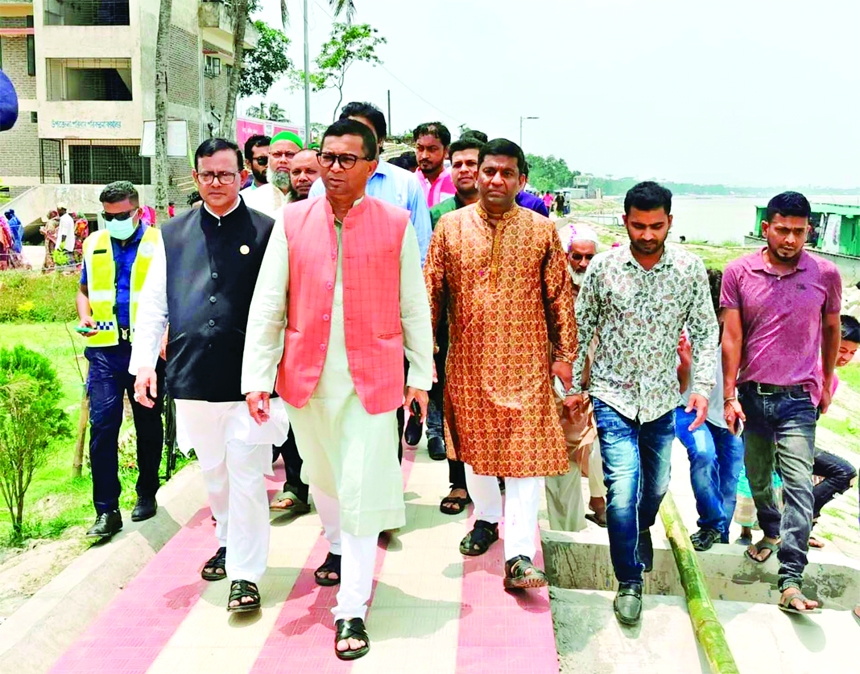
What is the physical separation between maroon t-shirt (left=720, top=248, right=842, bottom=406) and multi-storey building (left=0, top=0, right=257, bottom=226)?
27680 millimetres

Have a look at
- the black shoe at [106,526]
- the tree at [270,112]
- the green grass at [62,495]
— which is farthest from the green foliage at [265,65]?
the black shoe at [106,526]

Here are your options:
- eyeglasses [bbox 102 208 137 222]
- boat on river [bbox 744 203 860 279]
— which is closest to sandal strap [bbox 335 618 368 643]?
eyeglasses [bbox 102 208 137 222]

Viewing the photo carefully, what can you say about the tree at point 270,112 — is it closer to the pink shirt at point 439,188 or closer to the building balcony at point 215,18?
the building balcony at point 215,18

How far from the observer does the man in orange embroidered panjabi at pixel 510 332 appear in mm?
4180

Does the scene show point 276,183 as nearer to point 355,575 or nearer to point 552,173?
point 355,575

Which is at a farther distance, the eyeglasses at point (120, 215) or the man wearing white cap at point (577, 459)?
the man wearing white cap at point (577, 459)

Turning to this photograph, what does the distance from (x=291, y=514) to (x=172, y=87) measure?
29.6 m

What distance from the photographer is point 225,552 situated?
4.31 meters

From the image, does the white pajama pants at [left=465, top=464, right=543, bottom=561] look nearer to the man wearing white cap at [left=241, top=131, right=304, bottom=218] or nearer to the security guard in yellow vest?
the security guard in yellow vest

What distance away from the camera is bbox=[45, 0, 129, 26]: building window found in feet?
98.6

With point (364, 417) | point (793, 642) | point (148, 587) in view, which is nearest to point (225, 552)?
point (148, 587)

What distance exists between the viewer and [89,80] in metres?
31.5

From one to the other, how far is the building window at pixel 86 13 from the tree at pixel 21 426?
92.2ft

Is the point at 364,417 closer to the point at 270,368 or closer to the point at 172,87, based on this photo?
the point at 270,368
